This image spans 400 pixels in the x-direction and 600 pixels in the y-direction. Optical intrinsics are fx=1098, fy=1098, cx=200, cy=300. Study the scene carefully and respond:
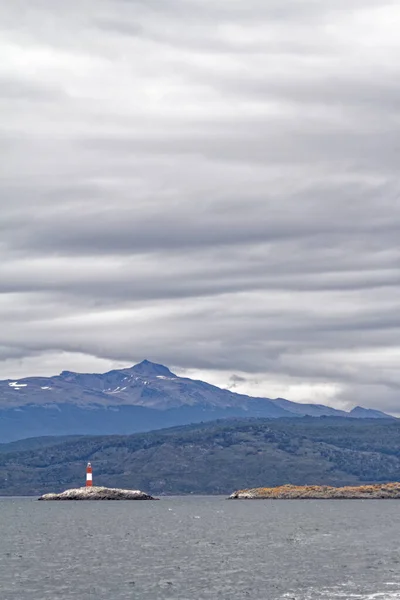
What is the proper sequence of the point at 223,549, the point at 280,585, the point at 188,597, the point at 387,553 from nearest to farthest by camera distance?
the point at 188,597 < the point at 280,585 < the point at 387,553 < the point at 223,549

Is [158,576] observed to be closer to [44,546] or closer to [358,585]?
[358,585]

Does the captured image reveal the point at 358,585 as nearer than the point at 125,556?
Yes

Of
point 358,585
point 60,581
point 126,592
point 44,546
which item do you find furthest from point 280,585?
point 44,546

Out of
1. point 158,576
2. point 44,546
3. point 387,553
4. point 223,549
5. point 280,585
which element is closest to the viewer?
point 280,585

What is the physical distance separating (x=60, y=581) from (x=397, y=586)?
39367 mm

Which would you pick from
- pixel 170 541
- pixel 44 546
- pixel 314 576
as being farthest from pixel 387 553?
pixel 44 546

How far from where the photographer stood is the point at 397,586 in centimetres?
11838

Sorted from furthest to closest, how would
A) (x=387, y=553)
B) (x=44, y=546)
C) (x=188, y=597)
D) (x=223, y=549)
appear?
(x=44, y=546), (x=223, y=549), (x=387, y=553), (x=188, y=597)

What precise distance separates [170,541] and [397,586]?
84659mm

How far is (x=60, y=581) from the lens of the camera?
12938 centimetres

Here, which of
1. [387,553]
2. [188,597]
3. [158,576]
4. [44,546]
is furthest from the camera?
[44,546]

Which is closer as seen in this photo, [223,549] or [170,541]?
[223,549]

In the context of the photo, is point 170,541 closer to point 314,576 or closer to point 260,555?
point 260,555

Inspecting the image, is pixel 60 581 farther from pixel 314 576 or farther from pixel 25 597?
pixel 314 576
